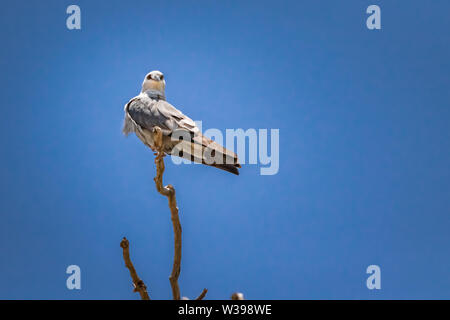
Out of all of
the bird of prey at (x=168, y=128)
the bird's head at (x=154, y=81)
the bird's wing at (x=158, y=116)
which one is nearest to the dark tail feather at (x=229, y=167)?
the bird of prey at (x=168, y=128)

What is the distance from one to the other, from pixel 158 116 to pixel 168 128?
88 millimetres

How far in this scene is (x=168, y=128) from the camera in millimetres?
1706

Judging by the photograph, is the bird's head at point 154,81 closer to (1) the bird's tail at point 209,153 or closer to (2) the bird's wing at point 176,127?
(2) the bird's wing at point 176,127

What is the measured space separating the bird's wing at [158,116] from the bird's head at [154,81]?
0.33 feet

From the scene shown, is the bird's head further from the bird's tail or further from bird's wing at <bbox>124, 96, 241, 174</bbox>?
the bird's tail

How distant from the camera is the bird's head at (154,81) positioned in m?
1.94

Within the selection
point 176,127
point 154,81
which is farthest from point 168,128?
point 154,81

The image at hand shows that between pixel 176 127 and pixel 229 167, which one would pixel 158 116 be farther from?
pixel 229 167

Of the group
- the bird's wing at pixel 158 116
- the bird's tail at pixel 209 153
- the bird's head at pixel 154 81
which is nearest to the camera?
the bird's tail at pixel 209 153

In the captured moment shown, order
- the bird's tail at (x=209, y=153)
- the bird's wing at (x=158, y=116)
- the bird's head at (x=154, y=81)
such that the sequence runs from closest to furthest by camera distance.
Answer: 1. the bird's tail at (x=209, y=153)
2. the bird's wing at (x=158, y=116)
3. the bird's head at (x=154, y=81)

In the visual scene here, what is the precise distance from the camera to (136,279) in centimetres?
142

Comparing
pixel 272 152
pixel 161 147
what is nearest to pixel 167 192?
pixel 161 147
